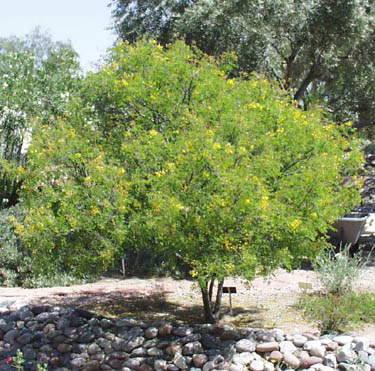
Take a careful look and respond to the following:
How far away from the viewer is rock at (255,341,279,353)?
524 centimetres

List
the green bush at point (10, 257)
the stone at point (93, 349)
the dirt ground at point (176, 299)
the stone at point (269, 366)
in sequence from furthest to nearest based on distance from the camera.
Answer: the green bush at point (10, 257) → the dirt ground at point (176, 299) → the stone at point (93, 349) → the stone at point (269, 366)

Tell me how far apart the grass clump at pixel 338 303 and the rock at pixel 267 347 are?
0.77 metres

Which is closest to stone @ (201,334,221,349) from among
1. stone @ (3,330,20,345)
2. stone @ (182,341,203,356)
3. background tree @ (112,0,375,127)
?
stone @ (182,341,203,356)

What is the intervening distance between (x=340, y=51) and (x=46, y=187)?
374 inches

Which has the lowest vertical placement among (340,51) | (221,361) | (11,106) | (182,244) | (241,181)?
(221,361)

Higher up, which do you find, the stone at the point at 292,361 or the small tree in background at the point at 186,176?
the small tree in background at the point at 186,176

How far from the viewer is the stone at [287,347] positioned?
205 inches

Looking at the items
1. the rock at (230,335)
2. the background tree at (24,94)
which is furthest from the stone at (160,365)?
the background tree at (24,94)

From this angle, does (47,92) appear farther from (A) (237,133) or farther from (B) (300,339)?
(B) (300,339)

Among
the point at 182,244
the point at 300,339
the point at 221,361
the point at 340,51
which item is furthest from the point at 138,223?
the point at 340,51

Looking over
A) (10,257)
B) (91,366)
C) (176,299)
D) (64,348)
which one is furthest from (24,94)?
(91,366)

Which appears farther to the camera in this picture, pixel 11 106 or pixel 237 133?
pixel 11 106

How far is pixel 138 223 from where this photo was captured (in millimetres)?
5160

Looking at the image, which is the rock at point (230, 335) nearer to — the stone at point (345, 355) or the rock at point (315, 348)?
the rock at point (315, 348)
